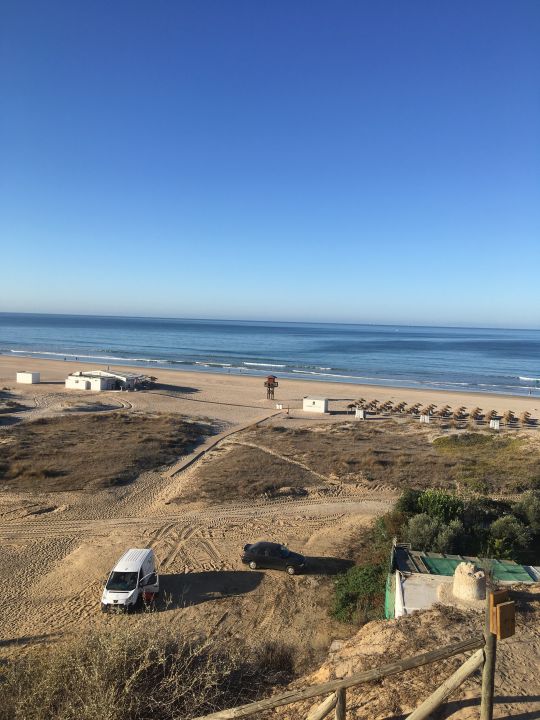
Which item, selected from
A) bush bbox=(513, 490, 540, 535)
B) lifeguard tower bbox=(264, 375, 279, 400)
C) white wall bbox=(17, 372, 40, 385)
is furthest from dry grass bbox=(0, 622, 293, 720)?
white wall bbox=(17, 372, 40, 385)

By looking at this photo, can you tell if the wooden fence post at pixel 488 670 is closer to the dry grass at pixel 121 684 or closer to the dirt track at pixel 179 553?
the dry grass at pixel 121 684

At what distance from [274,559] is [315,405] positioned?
27554 millimetres

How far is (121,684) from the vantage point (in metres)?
6.74

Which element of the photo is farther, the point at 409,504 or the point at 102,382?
the point at 102,382

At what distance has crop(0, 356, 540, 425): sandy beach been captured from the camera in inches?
1624

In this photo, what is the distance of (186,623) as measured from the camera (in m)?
11.2

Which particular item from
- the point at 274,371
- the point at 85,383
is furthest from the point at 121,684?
the point at 274,371

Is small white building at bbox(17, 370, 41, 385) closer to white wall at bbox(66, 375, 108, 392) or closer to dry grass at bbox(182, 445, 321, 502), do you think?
white wall at bbox(66, 375, 108, 392)

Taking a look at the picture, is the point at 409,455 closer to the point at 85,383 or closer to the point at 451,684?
the point at 451,684

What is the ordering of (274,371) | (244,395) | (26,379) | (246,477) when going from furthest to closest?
(274,371) → (26,379) → (244,395) → (246,477)

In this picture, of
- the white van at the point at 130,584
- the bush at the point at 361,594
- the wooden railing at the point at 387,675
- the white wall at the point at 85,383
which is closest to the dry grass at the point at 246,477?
the white van at the point at 130,584

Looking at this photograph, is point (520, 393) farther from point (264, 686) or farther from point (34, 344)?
point (34, 344)

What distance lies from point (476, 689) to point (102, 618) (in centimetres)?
842

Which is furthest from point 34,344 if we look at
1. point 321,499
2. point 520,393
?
point 321,499
